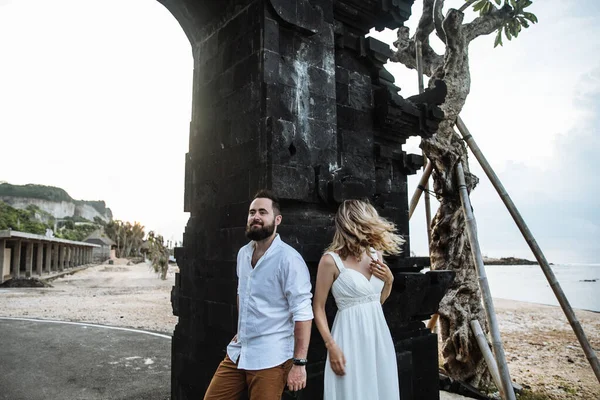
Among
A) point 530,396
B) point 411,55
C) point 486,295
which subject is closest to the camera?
point 486,295

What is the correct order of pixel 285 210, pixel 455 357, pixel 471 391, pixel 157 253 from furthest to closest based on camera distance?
pixel 157 253
pixel 455 357
pixel 471 391
pixel 285 210

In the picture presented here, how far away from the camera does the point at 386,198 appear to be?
5.20m

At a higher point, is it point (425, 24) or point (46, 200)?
point (46, 200)

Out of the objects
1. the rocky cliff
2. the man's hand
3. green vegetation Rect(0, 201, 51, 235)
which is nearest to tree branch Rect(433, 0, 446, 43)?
the man's hand

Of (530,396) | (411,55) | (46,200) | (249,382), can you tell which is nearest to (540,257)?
(530,396)

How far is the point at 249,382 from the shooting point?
264cm

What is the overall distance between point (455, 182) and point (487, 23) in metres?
3.51

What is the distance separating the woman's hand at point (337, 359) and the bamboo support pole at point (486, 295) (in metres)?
4.29

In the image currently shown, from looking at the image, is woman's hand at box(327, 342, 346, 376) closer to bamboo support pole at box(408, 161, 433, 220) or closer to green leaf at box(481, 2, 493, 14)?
bamboo support pole at box(408, 161, 433, 220)

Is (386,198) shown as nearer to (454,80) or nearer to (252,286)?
(252,286)

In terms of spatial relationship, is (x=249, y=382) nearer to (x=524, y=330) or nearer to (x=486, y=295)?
(x=486, y=295)

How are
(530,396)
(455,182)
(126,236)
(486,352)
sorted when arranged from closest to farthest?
(486,352) < (530,396) < (455,182) < (126,236)

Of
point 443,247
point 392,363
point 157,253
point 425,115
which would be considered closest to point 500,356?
point 443,247

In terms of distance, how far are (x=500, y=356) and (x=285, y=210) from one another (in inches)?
165
